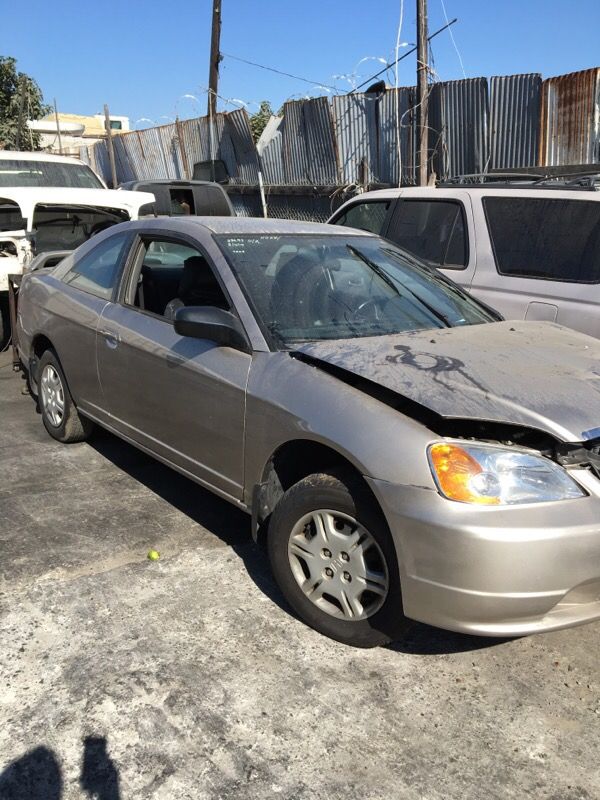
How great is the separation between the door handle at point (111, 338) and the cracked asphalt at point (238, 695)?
1115 millimetres

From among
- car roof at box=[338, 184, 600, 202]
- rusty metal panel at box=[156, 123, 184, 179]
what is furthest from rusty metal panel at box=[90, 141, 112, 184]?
car roof at box=[338, 184, 600, 202]

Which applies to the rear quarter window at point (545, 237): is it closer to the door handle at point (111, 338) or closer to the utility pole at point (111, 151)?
the door handle at point (111, 338)

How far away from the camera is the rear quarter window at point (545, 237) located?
500 centimetres

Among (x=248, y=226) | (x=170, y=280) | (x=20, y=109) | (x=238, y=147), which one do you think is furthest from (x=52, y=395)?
(x=20, y=109)

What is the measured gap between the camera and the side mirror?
3.45 meters

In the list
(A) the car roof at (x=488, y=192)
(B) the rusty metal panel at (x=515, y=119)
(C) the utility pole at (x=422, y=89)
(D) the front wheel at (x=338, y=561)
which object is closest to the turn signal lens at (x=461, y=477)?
(D) the front wheel at (x=338, y=561)

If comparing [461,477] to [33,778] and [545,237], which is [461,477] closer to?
[33,778]

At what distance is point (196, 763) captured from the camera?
7.93 ft

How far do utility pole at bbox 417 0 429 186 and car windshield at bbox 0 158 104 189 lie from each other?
436cm

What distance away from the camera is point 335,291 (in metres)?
3.80

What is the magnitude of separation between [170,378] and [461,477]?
1760mm

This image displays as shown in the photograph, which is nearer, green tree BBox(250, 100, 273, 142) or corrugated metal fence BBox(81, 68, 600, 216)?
corrugated metal fence BBox(81, 68, 600, 216)

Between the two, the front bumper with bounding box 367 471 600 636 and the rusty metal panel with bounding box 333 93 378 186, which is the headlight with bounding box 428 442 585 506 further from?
the rusty metal panel with bounding box 333 93 378 186

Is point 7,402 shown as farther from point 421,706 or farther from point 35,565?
point 421,706
